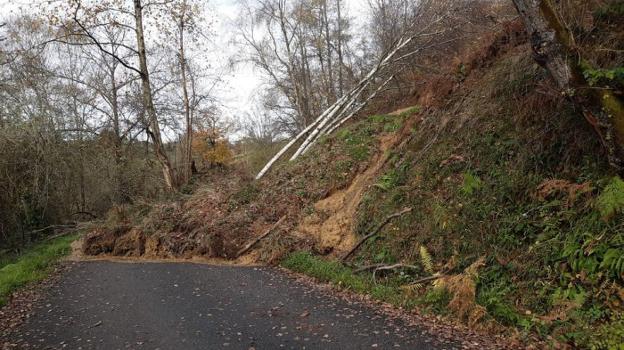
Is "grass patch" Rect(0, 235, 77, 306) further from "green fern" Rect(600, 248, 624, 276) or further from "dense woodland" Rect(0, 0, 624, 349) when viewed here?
"green fern" Rect(600, 248, 624, 276)

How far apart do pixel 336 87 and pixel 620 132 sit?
1792cm

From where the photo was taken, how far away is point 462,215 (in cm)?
705

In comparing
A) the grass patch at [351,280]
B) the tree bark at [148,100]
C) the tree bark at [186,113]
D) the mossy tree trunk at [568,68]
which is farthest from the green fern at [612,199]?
the tree bark at [186,113]

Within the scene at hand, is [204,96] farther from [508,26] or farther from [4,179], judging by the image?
[508,26]

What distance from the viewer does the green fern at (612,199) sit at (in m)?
4.86

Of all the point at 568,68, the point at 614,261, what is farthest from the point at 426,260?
the point at 568,68

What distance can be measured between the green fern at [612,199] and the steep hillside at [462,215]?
0.02 metres

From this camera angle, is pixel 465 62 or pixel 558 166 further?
pixel 465 62

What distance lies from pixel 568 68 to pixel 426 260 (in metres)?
3.46

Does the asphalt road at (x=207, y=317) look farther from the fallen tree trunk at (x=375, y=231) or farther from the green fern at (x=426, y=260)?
the fallen tree trunk at (x=375, y=231)

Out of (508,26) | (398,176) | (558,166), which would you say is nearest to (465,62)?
(508,26)

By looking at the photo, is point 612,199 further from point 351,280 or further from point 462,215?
point 351,280

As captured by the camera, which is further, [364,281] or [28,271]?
[28,271]

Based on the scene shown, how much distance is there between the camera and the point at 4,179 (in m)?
14.4
